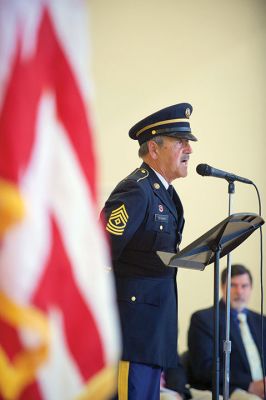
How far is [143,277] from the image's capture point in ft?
7.67

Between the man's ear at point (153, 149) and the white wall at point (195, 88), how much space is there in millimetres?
915

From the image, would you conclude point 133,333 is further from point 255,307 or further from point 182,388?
point 255,307

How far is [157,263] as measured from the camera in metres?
2.37

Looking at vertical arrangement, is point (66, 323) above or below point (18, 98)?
below

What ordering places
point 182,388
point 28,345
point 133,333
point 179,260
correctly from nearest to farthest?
point 28,345 < point 179,260 < point 133,333 < point 182,388

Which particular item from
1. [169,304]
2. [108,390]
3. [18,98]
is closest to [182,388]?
[169,304]

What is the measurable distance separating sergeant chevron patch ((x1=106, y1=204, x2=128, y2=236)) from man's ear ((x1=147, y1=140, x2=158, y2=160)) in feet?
1.20

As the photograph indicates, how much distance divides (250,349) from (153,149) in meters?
1.64

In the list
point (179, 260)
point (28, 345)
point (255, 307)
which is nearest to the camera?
point (28, 345)

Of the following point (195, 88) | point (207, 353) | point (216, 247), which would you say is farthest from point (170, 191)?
point (195, 88)

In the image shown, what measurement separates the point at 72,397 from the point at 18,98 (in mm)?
526

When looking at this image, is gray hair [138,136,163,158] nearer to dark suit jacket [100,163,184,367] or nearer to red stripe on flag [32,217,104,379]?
dark suit jacket [100,163,184,367]

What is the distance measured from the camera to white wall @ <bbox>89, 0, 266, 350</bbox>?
3674 mm

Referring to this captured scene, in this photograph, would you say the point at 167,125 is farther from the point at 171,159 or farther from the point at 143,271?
the point at 143,271
